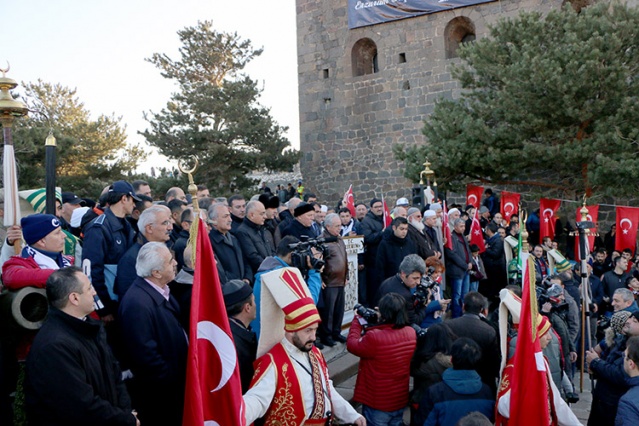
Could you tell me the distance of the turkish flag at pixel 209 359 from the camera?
321 centimetres

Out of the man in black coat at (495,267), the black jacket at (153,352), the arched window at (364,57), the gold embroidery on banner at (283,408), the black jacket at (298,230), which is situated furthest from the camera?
the arched window at (364,57)

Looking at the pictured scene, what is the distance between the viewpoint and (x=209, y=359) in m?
3.36

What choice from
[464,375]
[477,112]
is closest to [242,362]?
[464,375]

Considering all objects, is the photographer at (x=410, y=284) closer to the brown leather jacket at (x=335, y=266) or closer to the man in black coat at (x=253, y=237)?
the brown leather jacket at (x=335, y=266)

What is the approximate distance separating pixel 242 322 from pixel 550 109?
1305 centimetres

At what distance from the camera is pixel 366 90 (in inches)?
845

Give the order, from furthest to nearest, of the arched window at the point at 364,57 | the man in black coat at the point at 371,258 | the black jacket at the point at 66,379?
the arched window at the point at 364,57 < the man in black coat at the point at 371,258 < the black jacket at the point at 66,379

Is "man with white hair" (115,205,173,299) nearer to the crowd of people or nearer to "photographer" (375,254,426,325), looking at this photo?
the crowd of people

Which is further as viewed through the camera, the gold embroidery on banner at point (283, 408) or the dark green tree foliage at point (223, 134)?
the dark green tree foliage at point (223, 134)

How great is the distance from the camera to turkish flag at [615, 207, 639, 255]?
40.9 feet

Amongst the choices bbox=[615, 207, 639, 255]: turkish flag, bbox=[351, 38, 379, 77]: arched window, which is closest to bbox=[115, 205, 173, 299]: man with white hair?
bbox=[615, 207, 639, 255]: turkish flag

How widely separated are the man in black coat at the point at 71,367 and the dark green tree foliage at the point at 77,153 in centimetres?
1265

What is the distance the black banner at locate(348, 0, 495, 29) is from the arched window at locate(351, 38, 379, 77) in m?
0.73

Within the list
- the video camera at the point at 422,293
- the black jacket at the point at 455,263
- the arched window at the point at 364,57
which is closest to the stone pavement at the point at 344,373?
the video camera at the point at 422,293
